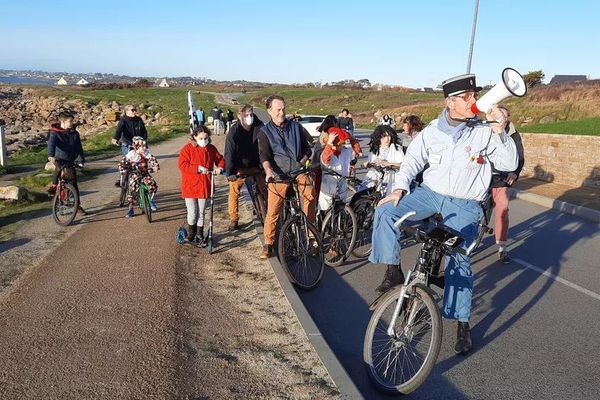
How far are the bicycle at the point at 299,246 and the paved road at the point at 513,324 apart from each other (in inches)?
8.6

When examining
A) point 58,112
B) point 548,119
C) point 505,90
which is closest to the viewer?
point 505,90

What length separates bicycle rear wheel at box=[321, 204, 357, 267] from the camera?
698 centimetres

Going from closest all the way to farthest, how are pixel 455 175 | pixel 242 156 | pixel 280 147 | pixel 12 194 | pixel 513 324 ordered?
pixel 455 175 → pixel 513 324 → pixel 280 147 → pixel 242 156 → pixel 12 194

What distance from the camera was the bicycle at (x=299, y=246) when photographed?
5.90 metres

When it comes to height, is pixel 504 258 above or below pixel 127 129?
below

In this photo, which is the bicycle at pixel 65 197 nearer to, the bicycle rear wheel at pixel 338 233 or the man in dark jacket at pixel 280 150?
the man in dark jacket at pixel 280 150

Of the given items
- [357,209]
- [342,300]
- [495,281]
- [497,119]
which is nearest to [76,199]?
[357,209]

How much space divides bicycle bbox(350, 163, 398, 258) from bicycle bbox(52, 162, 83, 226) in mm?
4366

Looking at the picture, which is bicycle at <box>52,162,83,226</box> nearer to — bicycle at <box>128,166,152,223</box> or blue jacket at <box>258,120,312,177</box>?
bicycle at <box>128,166,152,223</box>

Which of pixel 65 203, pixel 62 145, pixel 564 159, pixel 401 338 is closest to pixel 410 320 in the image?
pixel 401 338

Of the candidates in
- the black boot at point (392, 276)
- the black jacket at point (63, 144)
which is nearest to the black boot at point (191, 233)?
the black jacket at point (63, 144)

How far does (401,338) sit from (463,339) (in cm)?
88

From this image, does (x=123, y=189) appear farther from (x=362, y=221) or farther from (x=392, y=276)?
(x=392, y=276)

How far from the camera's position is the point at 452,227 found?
169 inches
